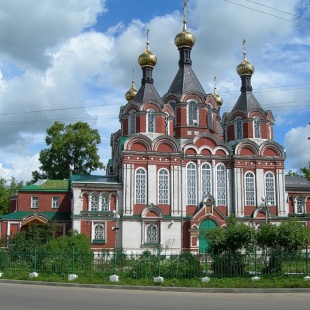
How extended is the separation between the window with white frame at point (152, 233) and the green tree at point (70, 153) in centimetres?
1329

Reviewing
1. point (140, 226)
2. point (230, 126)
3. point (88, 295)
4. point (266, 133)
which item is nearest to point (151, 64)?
point (230, 126)

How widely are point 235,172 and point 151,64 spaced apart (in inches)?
456

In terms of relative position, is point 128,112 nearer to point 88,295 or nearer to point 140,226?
point 140,226

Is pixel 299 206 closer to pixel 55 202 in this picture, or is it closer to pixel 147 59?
pixel 147 59

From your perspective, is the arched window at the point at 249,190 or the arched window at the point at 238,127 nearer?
the arched window at the point at 249,190

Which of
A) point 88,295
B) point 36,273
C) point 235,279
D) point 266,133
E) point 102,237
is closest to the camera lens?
point 88,295

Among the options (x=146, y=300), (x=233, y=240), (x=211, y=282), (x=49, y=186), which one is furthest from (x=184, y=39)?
(x=146, y=300)

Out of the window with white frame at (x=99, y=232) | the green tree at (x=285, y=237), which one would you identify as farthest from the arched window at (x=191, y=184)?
the green tree at (x=285, y=237)

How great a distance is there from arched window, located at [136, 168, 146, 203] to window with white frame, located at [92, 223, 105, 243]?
3247mm

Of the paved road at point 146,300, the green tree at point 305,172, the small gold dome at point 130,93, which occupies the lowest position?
the paved road at point 146,300

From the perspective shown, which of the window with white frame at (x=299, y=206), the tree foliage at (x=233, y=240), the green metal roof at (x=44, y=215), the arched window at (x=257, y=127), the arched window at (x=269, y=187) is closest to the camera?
the tree foliage at (x=233, y=240)

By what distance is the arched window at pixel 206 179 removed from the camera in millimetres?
35312

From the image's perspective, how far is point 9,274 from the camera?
18641mm

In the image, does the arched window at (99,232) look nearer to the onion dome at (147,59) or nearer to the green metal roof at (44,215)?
the green metal roof at (44,215)
